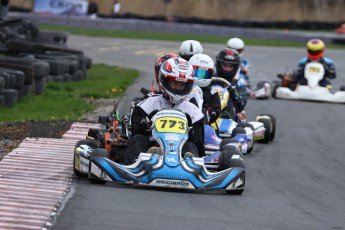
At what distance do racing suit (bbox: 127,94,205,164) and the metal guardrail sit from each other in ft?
92.0

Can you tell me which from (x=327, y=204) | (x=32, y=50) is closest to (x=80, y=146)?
(x=327, y=204)

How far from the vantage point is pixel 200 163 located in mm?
8656

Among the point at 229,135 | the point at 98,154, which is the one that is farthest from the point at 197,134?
the point at 229,135

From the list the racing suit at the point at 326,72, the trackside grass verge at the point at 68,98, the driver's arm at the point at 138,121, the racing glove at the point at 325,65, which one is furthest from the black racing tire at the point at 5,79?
the racing glove at the point at 325,65

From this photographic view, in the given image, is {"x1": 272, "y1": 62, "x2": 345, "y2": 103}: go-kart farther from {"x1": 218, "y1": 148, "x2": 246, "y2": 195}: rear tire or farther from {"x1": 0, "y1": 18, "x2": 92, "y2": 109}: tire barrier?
{"x1": 218, "y1": 148, "x2": 246, "y2": 195}: rear tire

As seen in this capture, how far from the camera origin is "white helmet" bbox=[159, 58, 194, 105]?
929 centimetres

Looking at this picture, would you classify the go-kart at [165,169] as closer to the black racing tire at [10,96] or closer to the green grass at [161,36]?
the black racing tire at [10,96]

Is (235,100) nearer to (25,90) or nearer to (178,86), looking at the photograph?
(178,86)

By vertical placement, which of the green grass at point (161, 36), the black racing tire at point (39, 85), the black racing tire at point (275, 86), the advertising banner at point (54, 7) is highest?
the black racing tire at point (39, 85)

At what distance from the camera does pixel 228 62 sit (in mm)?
13352

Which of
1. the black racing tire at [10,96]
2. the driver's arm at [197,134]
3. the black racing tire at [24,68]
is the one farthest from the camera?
the black racing tire at [24,68]

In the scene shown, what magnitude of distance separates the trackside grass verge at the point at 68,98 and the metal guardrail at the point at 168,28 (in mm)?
16020

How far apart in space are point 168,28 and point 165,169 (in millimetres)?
30707

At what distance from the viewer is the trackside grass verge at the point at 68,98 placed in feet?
45.0
